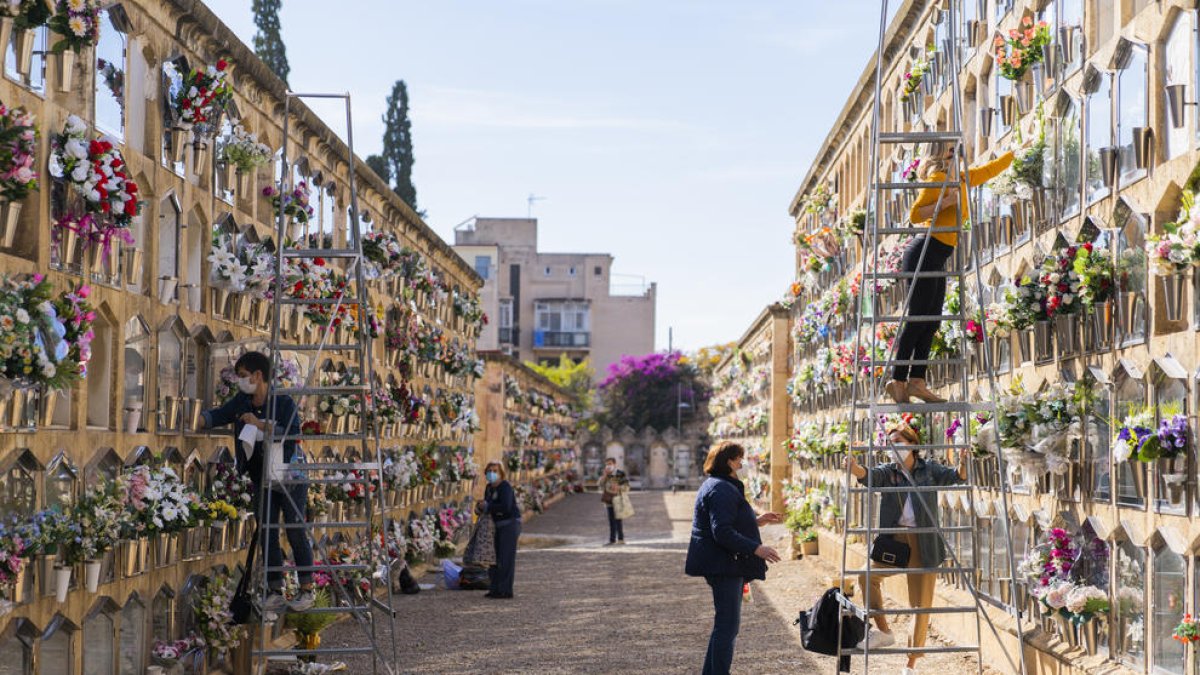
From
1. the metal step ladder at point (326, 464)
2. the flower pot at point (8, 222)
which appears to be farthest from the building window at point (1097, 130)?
the flower pot at point (8, 222)

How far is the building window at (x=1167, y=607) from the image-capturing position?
22.2ft

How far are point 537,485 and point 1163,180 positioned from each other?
91.1ft

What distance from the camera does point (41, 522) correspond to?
6375mm

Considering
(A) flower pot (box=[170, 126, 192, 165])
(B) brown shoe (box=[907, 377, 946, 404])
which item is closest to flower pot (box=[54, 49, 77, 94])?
(A) flower pot (box=[170, 126, 192, 165])

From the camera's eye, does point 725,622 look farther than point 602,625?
No

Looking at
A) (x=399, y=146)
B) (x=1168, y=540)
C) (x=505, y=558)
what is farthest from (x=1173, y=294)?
(x=399, y=146)

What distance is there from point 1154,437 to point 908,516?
114 inches

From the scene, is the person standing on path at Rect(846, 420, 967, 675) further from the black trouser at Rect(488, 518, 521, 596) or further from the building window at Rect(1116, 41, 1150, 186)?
the black trouser at Rect(488, 518, 521, 596)

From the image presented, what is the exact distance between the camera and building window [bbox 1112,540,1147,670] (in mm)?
7324

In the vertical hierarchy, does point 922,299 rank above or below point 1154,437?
above

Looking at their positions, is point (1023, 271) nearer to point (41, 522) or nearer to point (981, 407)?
point (981, 407)

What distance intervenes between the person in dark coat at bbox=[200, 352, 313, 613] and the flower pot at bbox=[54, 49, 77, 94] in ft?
7.43

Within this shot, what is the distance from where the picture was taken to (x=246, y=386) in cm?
882

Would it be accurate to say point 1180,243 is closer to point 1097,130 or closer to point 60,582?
point 1097,130
